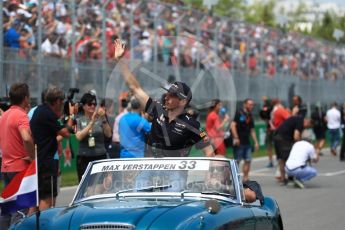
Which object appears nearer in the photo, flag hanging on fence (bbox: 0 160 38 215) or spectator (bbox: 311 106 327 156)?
flag hanging on fence (bbox: 0 160 38 215)

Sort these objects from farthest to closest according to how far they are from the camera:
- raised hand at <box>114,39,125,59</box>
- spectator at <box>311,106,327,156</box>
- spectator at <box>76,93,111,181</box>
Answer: spectator at <box>311,106,327,156</box>
spectator at <box>76,93,111,181</box>
raised hand at <box>114,39,125,59</box>

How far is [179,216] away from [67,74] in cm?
1290

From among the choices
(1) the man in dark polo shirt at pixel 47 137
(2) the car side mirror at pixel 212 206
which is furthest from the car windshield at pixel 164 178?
(1) the man in dark polo shirt at pixel 47 137

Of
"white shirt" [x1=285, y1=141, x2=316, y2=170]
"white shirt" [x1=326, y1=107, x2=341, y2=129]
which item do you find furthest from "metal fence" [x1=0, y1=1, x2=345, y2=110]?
"white shirt" [x1=326, y1=107, x2=341, y2=129]

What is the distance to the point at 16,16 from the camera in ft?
60.5

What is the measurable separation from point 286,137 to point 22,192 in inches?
451

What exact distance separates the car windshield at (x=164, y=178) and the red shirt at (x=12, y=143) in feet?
5.47

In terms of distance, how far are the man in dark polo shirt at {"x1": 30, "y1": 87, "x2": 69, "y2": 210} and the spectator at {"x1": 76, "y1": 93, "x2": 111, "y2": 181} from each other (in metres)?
1.81

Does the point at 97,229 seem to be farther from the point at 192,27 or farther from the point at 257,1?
the point at 257,1

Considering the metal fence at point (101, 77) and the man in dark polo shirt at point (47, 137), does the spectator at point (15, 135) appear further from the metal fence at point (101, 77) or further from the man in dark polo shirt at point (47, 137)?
the metal fence at point (101, 77)

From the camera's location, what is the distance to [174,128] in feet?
30.2

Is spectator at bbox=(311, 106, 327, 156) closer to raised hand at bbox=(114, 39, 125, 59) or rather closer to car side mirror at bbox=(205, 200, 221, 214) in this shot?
raised hand at bbox=(114, 39, 125, 59)

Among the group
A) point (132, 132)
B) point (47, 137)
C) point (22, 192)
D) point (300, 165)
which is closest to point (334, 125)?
point (300, 165)

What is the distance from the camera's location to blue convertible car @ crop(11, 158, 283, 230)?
281 inches
